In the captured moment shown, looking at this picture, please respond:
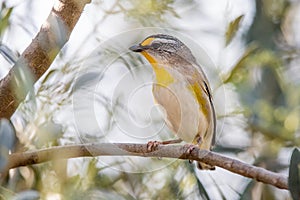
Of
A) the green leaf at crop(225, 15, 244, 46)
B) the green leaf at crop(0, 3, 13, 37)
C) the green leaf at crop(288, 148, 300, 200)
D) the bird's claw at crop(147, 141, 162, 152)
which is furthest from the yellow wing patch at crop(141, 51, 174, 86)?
the green leaf at crop(288, 148, 300, 200)

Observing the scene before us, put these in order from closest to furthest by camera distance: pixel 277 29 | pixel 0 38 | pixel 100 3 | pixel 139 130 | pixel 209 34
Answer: pixel 0 38 < pixel 139 130 < pixel 100 3 < pixel 209 34 < pixel 277 29

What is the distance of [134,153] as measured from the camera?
3.92ft

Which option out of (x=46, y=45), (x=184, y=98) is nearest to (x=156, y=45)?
(x=184, y=98)

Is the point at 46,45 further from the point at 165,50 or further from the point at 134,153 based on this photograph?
the point at 165,50

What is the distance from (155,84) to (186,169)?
0.21 m

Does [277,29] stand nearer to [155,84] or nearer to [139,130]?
[155,84]

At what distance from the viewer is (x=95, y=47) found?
140cm

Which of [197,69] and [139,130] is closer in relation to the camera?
[139,130]

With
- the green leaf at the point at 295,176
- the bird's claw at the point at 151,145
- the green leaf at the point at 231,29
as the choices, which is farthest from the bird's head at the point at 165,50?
the green leaf at the point at 295,176

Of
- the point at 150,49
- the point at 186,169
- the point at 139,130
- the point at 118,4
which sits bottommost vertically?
the point at 186,169

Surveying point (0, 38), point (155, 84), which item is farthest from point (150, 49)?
point (0, 38)

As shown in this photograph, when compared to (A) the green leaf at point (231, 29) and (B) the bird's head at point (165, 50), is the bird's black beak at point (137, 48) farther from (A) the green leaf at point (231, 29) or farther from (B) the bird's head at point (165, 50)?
(A) the green leaf at point (231, 29)

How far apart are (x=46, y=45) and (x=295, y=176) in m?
0.44

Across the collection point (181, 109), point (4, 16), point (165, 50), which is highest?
point (4, 16)
